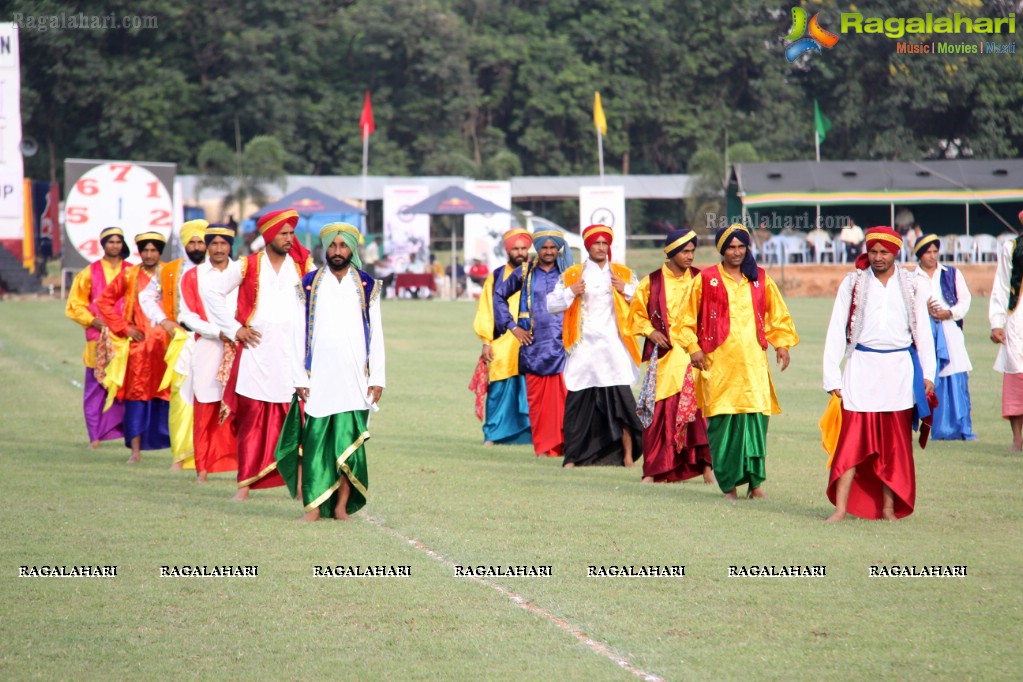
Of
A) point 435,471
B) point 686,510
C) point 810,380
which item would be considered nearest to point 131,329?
point 435,471

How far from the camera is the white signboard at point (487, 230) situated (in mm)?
34406

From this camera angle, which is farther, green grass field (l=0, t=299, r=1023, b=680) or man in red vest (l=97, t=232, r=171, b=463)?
man in red vest (l=97, t=232, r=171, b=463)

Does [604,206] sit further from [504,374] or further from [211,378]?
[211,378]

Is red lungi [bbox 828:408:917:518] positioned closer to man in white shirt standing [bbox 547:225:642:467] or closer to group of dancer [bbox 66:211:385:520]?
group of dancer [bbox 66:211:385:520]

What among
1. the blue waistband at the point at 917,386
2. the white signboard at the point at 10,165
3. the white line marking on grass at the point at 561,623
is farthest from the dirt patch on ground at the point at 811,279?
the white line marking on grass at the point at 561,623

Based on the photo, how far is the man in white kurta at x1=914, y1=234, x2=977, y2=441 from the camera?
1175cm

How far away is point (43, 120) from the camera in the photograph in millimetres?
48906

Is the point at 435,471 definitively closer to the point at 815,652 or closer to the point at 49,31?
the point at 815,652

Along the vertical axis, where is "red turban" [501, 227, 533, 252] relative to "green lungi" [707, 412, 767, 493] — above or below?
above

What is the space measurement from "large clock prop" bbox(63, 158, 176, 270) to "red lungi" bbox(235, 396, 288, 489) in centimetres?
1156

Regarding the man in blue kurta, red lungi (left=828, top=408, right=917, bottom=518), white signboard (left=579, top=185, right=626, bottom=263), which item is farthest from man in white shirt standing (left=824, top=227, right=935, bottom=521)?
white signboard (left=579, top=185, right=626, bottom=263)

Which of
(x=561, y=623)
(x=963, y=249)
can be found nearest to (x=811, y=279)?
(x=963, y=249)

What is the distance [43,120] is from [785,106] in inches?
1047

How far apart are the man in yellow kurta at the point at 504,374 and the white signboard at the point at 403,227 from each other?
2262 centimetres
